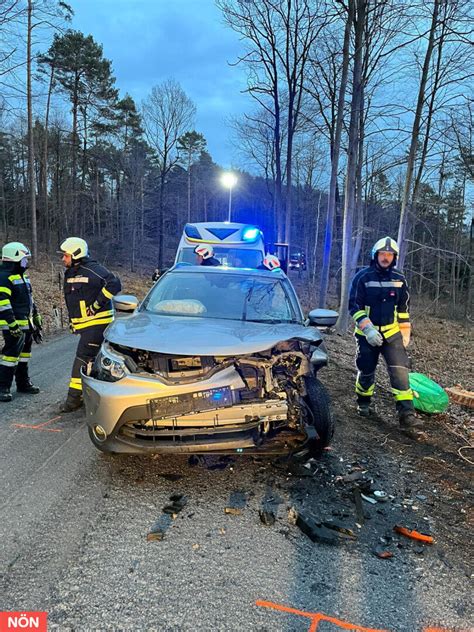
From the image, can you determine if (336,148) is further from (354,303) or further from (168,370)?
(168,370)

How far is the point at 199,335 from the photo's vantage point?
338cm

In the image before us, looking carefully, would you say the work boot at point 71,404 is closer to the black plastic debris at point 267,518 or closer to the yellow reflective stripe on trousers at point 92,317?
the yellow reflective stripe on trousers at point 92,317

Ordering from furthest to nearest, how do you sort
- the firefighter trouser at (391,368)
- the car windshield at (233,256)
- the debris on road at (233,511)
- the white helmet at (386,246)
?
the car windshield at (233,256)
the white helmet at (386,246)
the firefighter trouser at (391,368)
the debris on road at (233,511)

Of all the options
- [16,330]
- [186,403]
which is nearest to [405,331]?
[186,403]

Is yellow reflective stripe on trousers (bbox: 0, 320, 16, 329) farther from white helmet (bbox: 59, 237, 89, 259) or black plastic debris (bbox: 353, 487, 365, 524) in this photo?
black plastic debris (bbox: 353, 487, 365, 524)

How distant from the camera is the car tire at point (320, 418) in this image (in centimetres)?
357

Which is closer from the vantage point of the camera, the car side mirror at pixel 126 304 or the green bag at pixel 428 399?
the car side mirror at pixel 126 304

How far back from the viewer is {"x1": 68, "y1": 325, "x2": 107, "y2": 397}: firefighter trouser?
476cm

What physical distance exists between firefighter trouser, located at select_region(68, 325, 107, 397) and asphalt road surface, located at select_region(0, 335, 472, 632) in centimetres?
112

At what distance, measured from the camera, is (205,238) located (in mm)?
10250

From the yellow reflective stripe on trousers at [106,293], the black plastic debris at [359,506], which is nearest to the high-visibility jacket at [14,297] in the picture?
the yellow reflective stripe on trousers at [106,293]

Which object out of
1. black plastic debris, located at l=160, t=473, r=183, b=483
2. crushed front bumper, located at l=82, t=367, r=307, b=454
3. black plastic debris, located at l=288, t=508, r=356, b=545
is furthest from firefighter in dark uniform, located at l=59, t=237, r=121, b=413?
black plastic debris, located at l=288, t=508, r=356, b=545

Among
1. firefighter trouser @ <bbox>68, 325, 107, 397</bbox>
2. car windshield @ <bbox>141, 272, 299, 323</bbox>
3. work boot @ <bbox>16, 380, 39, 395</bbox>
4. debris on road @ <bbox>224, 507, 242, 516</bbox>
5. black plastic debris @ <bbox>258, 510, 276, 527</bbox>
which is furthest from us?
work boot @ <bbox>16, 380, 39, 395</bbox>

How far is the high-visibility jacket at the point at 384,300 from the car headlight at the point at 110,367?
298 cm
